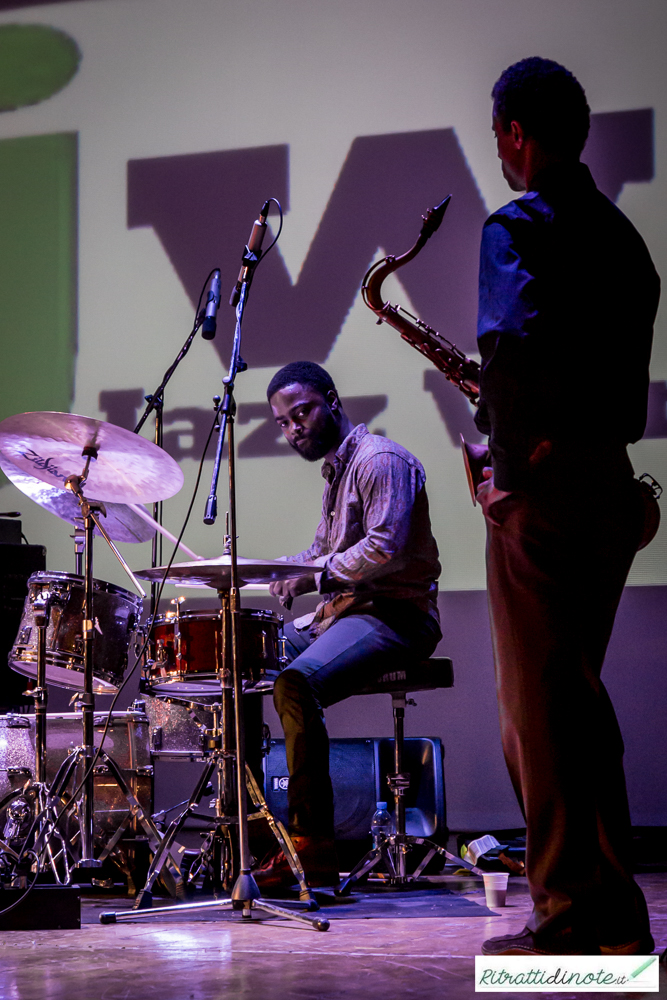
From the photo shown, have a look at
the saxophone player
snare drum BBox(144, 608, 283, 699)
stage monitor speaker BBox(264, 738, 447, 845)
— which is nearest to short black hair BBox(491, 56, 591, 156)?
the saxophone player

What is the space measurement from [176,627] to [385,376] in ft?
6.78

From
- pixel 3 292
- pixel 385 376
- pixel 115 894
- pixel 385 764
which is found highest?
pixel 3 292

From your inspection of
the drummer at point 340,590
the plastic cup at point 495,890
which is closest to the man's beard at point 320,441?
the drummer at point 340,590

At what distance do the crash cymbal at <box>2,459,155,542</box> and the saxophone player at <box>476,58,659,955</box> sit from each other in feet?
6.65

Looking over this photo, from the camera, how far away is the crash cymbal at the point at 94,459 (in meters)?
3.18

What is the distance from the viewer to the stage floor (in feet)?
6.41

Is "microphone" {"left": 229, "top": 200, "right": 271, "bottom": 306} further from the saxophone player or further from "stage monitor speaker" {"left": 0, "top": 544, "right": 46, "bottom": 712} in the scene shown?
"stage monitor speaker" {"left": 0, "top": 544, "right": 46, "bottom": 712}

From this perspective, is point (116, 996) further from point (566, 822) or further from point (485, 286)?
point (485, 286)

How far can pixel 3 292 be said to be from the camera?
537cm

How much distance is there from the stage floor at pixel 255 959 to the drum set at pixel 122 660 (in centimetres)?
18

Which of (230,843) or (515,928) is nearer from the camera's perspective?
(515,928)

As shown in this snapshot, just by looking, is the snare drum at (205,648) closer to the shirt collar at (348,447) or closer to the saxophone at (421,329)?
the shirt collar at (348,447)

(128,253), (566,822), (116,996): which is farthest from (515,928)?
(128,253)

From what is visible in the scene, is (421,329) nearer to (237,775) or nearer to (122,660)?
(122,660)
